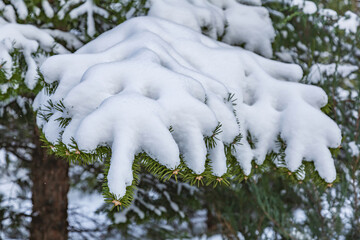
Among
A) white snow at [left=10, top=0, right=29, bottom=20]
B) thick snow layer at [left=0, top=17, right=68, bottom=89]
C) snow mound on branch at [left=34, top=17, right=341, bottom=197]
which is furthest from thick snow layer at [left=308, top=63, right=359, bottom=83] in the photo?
white snow at [left=10, top=0, right=29, bottom=20]

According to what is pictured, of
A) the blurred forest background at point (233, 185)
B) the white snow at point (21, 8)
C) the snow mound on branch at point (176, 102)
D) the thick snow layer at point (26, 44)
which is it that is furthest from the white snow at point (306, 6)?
the white snow at point (21, 8)

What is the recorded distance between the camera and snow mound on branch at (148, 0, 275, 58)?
3266 millimetres

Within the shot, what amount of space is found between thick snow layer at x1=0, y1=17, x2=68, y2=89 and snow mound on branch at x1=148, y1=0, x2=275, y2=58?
0.95m

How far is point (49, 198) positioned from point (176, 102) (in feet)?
10.6

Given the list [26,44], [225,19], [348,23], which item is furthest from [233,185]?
[26,44]

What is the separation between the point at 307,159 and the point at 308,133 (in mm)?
161

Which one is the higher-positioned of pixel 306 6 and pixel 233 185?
pixel 306 6

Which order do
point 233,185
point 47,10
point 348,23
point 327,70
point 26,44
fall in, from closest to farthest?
point 26,44, point 348,23, point 47,10, point 327,70, point 233,185

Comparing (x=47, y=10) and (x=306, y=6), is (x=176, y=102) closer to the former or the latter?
(x=306, y=6)

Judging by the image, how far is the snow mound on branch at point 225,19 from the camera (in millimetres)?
3266

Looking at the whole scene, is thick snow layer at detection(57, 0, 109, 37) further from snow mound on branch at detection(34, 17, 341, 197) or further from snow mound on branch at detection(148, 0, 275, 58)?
snow mound on branch at detection(34, 17, 341, 197)

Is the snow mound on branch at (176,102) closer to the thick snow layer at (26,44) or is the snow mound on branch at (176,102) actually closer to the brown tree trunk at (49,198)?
the thick snow layer at (26,44)

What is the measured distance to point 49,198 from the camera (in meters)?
4.54

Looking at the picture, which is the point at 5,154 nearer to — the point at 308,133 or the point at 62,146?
the point at 62,146
